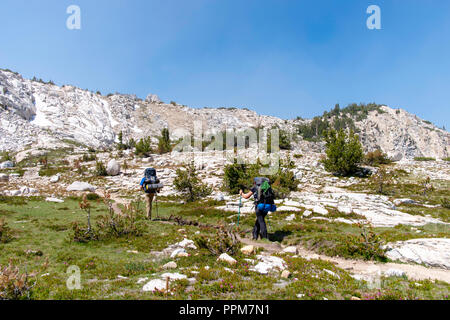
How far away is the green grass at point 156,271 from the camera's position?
5.23 metres

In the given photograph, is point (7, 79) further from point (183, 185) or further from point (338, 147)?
point (338, 147)

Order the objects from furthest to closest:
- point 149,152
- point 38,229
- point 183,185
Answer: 1. point 149,152
2. point 183,185
3. point 38,229

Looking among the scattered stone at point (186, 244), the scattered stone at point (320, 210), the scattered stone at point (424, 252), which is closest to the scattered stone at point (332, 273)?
the scattered stone at point (424, 252)

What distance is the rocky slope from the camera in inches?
2608

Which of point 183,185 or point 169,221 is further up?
point 183,185

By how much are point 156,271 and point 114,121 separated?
91940mm

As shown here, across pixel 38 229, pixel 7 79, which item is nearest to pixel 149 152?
pixel 38 229

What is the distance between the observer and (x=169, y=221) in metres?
15.6

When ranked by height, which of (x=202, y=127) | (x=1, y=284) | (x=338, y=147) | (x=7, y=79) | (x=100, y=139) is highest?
(x=7, y=79)

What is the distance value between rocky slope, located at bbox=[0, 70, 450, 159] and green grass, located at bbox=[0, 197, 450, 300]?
51.0m

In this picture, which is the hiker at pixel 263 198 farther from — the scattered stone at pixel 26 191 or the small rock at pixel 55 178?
the small rock at pixel 55 178

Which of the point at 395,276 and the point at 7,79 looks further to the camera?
the point at 7,79

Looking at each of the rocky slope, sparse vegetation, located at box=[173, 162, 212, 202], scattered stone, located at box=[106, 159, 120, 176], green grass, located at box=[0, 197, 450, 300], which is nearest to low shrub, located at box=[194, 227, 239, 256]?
green grass, located at box=[0, 197, 450, 300]
